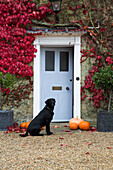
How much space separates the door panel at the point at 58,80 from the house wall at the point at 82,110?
17.1 inches

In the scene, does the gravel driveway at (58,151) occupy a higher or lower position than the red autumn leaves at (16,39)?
lower

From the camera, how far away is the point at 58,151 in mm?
3729

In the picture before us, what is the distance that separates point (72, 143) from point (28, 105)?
8.32 ft

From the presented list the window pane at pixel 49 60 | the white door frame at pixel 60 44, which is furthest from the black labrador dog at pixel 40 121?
the window pane at pixel 49 60

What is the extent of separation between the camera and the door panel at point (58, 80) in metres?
6.83

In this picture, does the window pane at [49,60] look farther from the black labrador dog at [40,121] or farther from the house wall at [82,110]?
the black labrador dog at [40,121]

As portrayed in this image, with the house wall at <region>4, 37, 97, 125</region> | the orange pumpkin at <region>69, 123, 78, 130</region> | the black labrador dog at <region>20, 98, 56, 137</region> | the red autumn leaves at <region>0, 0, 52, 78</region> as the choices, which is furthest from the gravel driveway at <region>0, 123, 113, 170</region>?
the red autumn leaves at <region>0, 0, 52, 78</region>

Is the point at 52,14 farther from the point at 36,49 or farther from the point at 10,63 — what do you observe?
the point at 10,63

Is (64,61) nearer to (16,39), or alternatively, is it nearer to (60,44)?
(60,44)

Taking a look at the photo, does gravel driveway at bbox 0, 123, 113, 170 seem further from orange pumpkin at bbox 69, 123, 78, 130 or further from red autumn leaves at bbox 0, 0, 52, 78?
red autumn leaves at bbox 0, 0, 52, 78

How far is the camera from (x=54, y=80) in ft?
22.4

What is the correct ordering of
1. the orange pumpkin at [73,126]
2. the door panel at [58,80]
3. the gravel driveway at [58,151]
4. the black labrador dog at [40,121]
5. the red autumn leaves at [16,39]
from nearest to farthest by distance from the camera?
1. the gravel driveway at [58,151]
2. the black labrador dog at [40,121]
3. the orange pumpkin at [73,126]
4. the red autumn leaves at [16,39]
5. the door panel at [58,80]

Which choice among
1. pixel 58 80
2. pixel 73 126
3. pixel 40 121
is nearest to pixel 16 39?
pixel 58 80

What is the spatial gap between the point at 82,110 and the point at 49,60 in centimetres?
175
